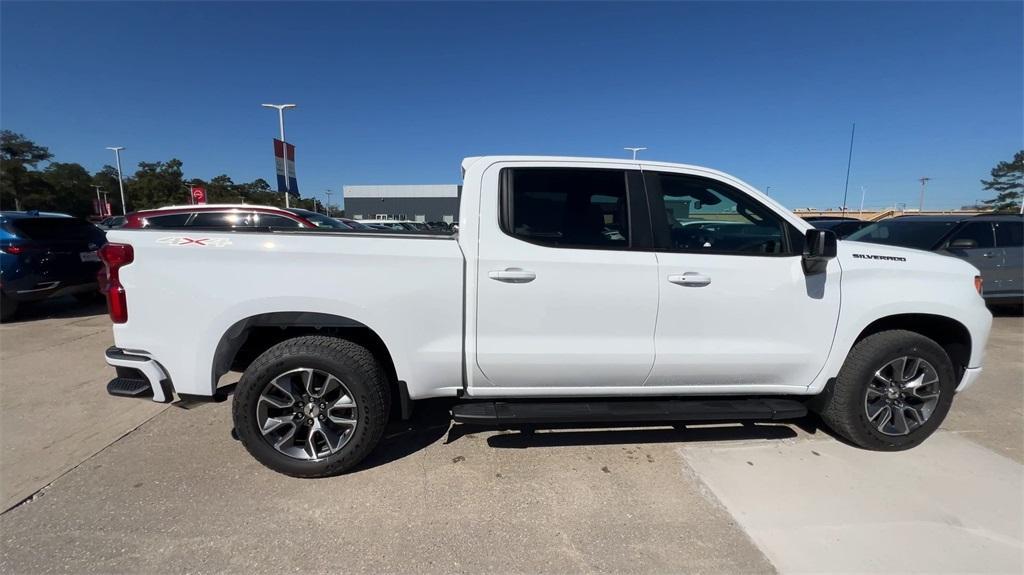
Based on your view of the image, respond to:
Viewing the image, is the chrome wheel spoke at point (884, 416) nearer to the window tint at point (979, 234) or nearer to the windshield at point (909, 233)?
the windshield at point (909, 233)

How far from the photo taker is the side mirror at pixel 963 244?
6699 millimetres

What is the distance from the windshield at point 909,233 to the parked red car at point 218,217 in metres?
9.79

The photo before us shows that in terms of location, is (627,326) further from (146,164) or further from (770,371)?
(146,164)

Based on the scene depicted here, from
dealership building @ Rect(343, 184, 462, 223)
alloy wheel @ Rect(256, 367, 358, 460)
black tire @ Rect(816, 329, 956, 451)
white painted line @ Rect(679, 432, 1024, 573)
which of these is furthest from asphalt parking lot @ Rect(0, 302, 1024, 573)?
dealership building @ Rect(343, 184, 462, 223)

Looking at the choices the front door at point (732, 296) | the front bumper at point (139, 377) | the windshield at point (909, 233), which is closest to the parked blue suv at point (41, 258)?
the front bumper at point (139, 377)

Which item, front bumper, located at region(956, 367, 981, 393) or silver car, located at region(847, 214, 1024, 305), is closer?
front bumper, located at region(956, 367, 981, 393)

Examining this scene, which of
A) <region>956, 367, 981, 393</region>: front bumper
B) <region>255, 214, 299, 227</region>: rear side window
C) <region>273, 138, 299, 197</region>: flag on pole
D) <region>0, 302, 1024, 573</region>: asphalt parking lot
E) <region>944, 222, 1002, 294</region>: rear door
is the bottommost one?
<region>0, 302, 1024, 573</region>: asphalt parking lot

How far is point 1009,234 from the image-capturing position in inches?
271

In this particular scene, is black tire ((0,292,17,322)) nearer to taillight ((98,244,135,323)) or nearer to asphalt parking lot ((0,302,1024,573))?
asphalt parking lot ((0,302,1024,573))

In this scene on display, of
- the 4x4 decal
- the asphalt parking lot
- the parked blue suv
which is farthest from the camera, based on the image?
the parked blue suv

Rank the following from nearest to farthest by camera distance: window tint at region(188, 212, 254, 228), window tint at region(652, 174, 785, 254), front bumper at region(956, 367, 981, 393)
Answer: window tint at region(652, 174, 785, 254) → front bumper at region(956, 367, 981, 393) → window tint at region(188, 212, 254, 228)

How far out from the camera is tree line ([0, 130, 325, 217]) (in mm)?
47725

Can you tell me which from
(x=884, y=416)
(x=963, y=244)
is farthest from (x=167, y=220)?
(x=963, y=244)

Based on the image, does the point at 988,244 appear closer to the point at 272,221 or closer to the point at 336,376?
the point at 336,376
